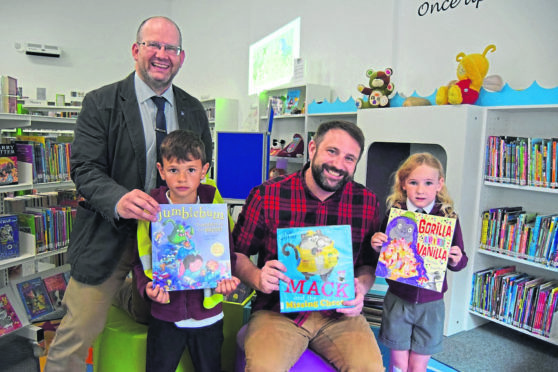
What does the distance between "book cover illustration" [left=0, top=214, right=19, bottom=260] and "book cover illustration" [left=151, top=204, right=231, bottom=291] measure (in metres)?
1.88

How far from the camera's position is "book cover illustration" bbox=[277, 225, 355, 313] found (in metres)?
1.52

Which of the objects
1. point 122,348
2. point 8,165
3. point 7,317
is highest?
point 8,165

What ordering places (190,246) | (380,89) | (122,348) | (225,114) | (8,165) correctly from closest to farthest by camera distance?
(190,246) → (122,348) → (8,165) → (380,89) → (225,114)

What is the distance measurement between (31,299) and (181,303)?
80.0 inches

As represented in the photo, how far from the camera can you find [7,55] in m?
9.00

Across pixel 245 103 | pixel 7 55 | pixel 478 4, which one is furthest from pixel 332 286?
pixel 7 55

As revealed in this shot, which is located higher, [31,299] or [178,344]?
[178,344]

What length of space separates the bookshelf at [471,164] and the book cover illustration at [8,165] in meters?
2.78

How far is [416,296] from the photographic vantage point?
1.69 m

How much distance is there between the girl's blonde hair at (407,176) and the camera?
1.67 metres

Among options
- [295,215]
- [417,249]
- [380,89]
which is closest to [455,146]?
[380,89]

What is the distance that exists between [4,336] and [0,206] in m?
0.93

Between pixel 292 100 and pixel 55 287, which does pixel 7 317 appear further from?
pixel 292 100

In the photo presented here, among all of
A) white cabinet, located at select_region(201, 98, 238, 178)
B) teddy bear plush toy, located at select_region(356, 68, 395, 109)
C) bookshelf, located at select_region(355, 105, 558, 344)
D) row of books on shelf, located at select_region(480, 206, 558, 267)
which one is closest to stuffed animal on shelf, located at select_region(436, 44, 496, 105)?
bookshelf, located at select_region(355, 105, 558, 344)
